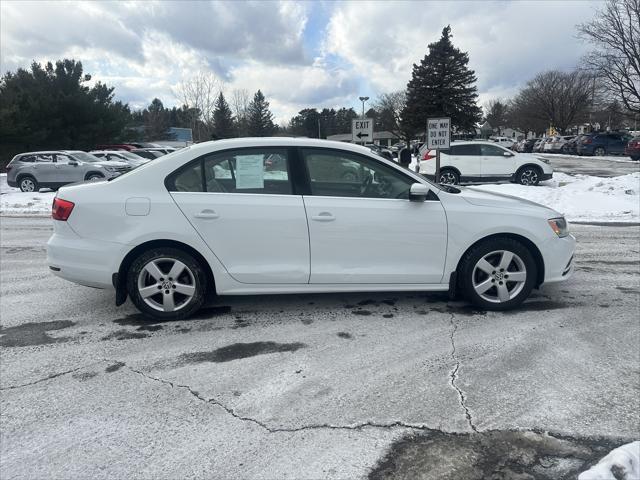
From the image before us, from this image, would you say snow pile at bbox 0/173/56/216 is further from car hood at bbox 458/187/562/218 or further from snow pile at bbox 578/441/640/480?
snow pile at bbox 578/441/640/480

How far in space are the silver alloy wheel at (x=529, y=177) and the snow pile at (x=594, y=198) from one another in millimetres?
1544

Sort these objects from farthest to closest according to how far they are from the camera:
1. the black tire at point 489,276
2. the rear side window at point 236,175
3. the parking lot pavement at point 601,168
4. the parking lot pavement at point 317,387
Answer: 1. the parking lot pavement at point 601,168
2. the black tire at point 489,276
3. the rear side window at point 236,175
4. the parking lot pavement at point 317,387

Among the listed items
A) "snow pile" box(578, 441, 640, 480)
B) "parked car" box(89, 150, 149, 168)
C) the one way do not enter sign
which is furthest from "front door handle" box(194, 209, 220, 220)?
"parked car" box(89, 150, 149, 168)

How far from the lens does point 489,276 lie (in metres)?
4.47

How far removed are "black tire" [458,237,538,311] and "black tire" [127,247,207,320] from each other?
7.84 ft

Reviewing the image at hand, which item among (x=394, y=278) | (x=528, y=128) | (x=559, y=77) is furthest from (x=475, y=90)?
(x=394, y=278)

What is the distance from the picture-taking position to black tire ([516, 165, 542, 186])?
1678cm

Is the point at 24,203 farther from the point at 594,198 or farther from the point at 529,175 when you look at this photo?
the point at 529,175

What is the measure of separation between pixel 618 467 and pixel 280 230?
113 inches

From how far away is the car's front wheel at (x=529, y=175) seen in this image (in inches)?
661

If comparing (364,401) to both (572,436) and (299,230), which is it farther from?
(299,230)

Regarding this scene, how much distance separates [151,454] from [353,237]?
7.87 ft

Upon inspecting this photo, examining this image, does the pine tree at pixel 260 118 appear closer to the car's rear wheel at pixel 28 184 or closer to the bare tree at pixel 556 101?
the bare tree at pixel 556 101

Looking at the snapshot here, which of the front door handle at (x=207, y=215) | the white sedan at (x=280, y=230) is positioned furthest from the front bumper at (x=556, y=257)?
the front door handle at (x=207, y=215)
